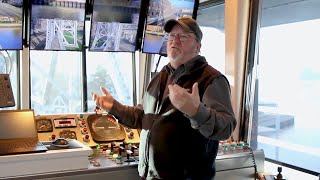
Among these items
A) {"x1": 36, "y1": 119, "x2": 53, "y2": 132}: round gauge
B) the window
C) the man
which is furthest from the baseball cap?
the window

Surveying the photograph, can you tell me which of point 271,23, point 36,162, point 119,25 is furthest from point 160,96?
point 271,23

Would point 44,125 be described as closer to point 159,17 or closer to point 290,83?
point 159,17

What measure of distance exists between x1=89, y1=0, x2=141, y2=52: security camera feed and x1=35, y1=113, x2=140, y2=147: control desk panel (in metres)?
0.92

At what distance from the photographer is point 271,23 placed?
3805 mm

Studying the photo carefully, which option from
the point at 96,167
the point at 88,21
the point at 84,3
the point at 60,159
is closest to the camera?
the point at 60,159

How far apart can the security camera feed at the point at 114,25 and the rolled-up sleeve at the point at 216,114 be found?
1.94 meters

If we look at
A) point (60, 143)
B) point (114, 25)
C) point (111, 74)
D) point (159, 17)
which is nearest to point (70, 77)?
point (111, 74)

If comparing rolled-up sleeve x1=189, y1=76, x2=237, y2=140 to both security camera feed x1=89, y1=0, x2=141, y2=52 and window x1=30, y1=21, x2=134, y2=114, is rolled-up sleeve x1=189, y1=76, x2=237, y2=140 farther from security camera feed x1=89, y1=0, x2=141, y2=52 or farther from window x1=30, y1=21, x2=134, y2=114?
window x1=30, y1=21, x2=134, y2=114

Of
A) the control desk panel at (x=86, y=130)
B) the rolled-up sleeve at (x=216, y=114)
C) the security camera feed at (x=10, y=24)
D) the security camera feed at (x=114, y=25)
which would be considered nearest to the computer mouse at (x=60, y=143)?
the control desk panel at (x=86, y=130)

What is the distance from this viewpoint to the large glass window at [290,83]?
3.28 meters

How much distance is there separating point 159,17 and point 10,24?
146 centimetres

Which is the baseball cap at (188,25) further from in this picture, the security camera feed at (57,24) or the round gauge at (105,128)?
the security camera feed at (57,24)

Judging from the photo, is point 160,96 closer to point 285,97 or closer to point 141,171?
point 141,171

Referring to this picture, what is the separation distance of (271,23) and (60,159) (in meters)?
2.60
